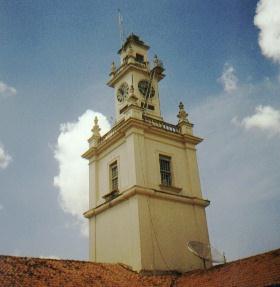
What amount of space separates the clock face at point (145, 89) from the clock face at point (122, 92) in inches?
40.0

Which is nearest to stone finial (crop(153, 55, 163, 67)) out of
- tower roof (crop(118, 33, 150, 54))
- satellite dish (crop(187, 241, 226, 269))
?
tower roof (crop(118, 33, 150, 54))

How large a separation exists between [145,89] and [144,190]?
8906mm

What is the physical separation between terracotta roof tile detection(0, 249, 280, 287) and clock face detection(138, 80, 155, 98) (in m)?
12.4

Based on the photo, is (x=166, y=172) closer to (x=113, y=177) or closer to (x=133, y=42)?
(x=113, y=177)

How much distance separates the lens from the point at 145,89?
91.6ft

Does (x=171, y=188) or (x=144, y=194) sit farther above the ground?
(x=171, y=188)

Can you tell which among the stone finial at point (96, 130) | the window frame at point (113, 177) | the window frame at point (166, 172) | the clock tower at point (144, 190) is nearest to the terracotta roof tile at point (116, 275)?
the clock tower at point (144, 190)

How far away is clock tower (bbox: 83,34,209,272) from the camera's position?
69.2 ft

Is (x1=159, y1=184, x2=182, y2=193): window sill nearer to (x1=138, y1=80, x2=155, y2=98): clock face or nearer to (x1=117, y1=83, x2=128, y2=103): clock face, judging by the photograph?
(x1=138, y1=80, x2=155, y2=98): clock face

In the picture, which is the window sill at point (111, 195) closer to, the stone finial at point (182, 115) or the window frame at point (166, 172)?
the window frame at point (166, 172)

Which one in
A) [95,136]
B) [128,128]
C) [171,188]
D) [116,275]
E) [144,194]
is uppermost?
[95,136]

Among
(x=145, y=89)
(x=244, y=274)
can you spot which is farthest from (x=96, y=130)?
(x=244, y=274)

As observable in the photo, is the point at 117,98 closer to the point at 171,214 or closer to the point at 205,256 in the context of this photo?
the point at 171,214

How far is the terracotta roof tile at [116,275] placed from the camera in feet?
51.1
